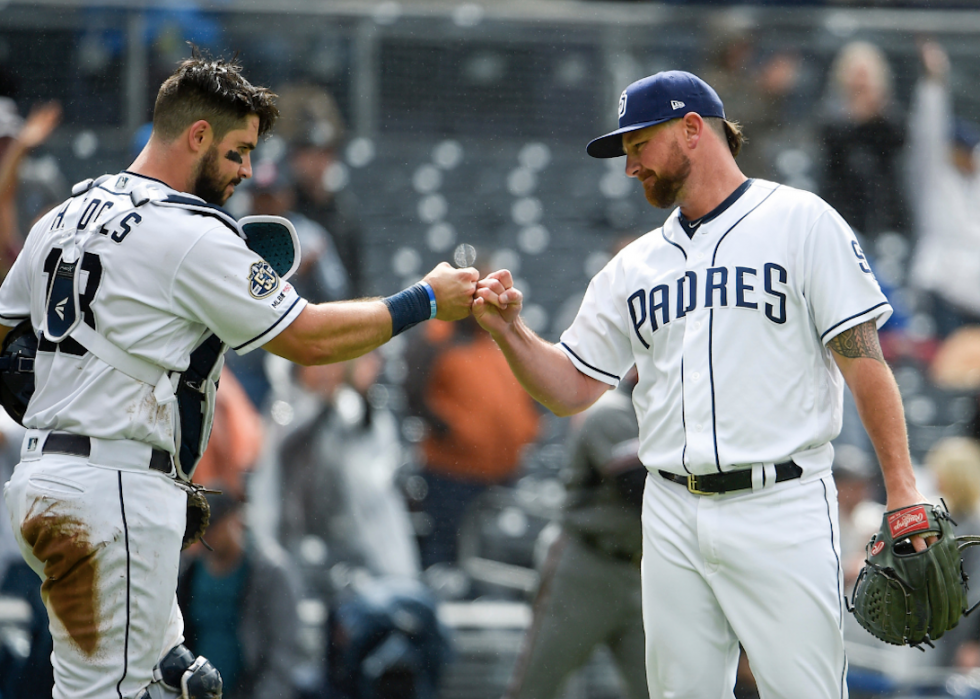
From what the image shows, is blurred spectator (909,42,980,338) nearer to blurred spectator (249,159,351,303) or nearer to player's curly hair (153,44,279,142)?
blurred spectator (249,159,351,303)

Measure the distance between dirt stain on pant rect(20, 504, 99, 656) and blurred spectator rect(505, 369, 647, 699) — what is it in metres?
1.97

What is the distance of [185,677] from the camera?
2.48 m

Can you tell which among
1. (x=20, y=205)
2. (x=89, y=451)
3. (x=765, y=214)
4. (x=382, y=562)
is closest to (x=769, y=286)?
(x=765, y=214)

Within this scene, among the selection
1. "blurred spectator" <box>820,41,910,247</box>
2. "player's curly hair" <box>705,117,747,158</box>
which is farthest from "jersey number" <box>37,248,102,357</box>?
"blurred spectator" <box>820,41,910,247</box>

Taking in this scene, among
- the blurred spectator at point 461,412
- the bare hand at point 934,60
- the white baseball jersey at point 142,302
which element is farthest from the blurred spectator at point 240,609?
the bare hand at point 934,60

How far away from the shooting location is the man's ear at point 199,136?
259 centimetres

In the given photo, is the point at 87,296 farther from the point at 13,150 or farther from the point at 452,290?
the point at 13,150

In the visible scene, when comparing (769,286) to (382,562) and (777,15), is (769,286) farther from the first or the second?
(777,15)

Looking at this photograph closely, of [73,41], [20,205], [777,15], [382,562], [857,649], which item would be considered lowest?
[857,649]

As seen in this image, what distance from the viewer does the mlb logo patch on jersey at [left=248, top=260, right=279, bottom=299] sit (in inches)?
97.9

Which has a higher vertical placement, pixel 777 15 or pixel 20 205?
pixel 777 15

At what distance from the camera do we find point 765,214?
2703 mm

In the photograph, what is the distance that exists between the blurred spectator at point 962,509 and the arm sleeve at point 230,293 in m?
3.48

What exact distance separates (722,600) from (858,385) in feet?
1.94
